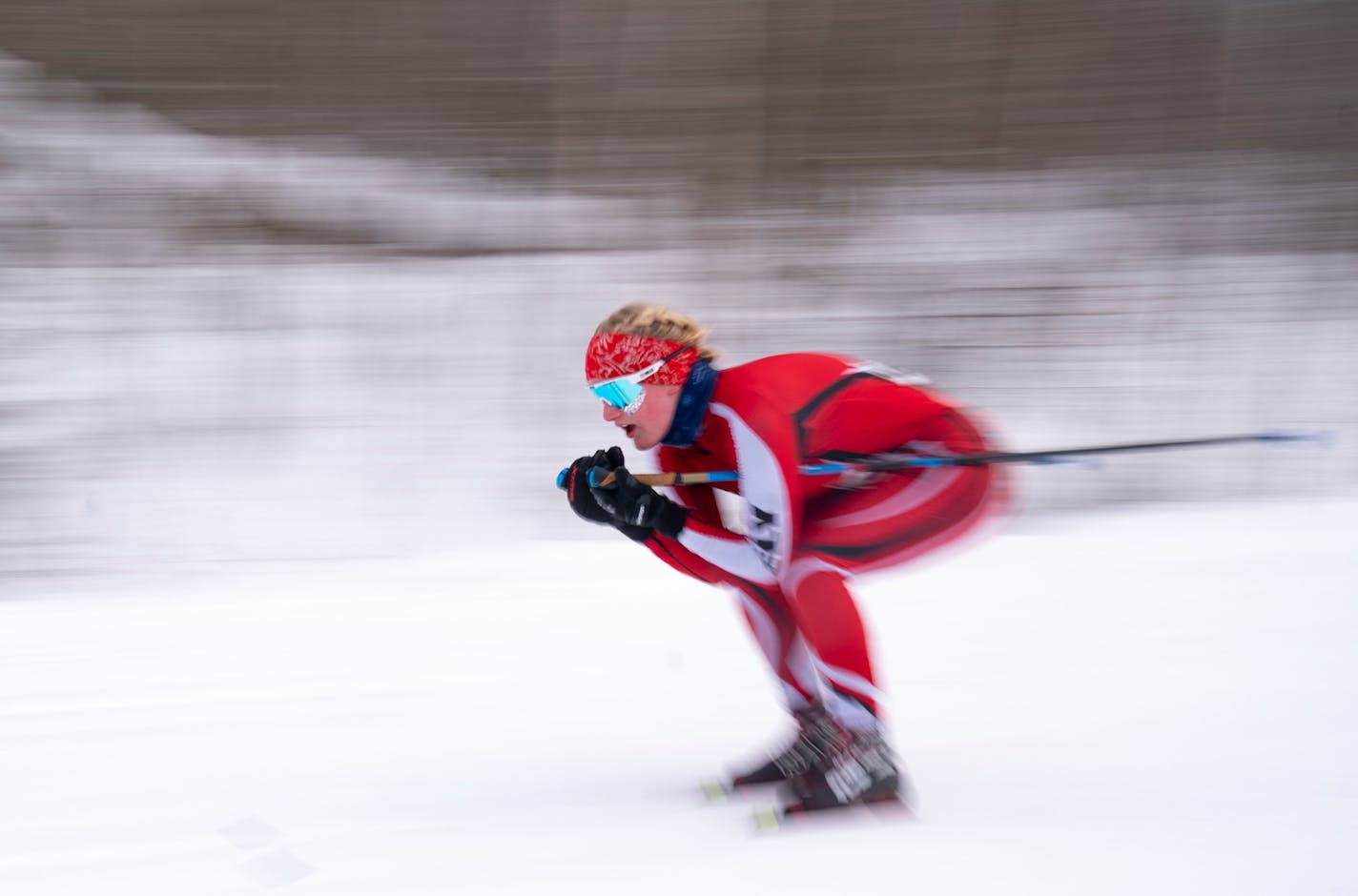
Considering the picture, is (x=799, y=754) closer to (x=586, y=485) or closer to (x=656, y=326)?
(x=586, y=485)

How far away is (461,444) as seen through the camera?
4.41 meters

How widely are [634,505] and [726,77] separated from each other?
11.4 feet

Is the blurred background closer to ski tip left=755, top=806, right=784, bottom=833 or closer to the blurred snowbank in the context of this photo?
the blurred snowbank

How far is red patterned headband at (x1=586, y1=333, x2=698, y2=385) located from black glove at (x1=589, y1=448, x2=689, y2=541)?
0.17 m

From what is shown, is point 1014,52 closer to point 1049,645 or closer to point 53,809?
point 1049,645

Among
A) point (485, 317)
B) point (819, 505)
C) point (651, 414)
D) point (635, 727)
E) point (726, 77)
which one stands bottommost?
point (635, 727)

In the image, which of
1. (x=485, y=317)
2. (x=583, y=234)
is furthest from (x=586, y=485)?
(x=583, y=234)

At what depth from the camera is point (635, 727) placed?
7.75 ft

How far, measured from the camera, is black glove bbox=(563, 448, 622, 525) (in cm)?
193

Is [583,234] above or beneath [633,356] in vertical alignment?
above

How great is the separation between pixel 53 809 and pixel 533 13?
3.75 metres

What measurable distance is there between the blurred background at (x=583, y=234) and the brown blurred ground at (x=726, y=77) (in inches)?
0.6

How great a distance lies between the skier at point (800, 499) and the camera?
1765 millimetres

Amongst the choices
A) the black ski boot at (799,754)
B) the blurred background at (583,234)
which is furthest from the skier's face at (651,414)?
the blurred background at (583,234)
